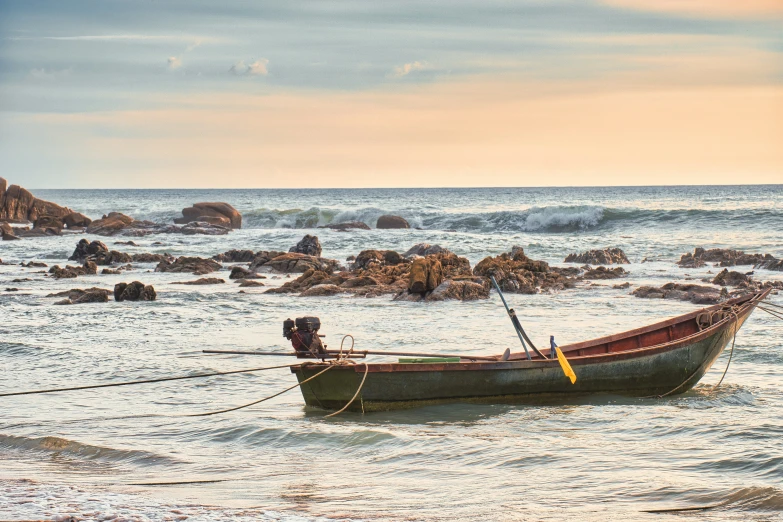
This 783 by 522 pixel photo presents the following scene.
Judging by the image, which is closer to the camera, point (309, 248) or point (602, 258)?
point (602, 258)

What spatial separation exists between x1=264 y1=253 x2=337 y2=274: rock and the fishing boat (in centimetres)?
1782

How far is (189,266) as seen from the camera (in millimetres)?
29516

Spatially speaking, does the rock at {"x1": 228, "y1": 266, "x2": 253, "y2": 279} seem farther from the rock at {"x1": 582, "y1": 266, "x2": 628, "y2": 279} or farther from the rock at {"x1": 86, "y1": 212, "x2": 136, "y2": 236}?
the rock at {"x1": 86, "y1": 212, "x2": 136, "y2": 236}

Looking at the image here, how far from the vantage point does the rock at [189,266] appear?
2920 cm

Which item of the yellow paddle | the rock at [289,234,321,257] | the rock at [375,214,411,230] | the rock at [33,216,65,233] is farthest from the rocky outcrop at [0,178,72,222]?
the yellow paddle

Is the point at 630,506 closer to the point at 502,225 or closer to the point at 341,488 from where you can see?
the point at 341,488

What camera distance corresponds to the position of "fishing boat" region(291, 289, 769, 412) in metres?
10.1

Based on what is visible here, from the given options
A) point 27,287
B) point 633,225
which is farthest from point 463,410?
point 633,225

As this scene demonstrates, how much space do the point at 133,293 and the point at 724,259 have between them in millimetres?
18890

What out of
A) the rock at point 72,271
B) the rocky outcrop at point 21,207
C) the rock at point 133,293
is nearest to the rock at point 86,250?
the rock at point 72,271

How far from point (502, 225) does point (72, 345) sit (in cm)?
4274

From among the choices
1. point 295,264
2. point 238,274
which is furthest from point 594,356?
point 295,264

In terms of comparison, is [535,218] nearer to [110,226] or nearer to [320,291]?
[110,226]

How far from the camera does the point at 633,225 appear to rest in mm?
49188
